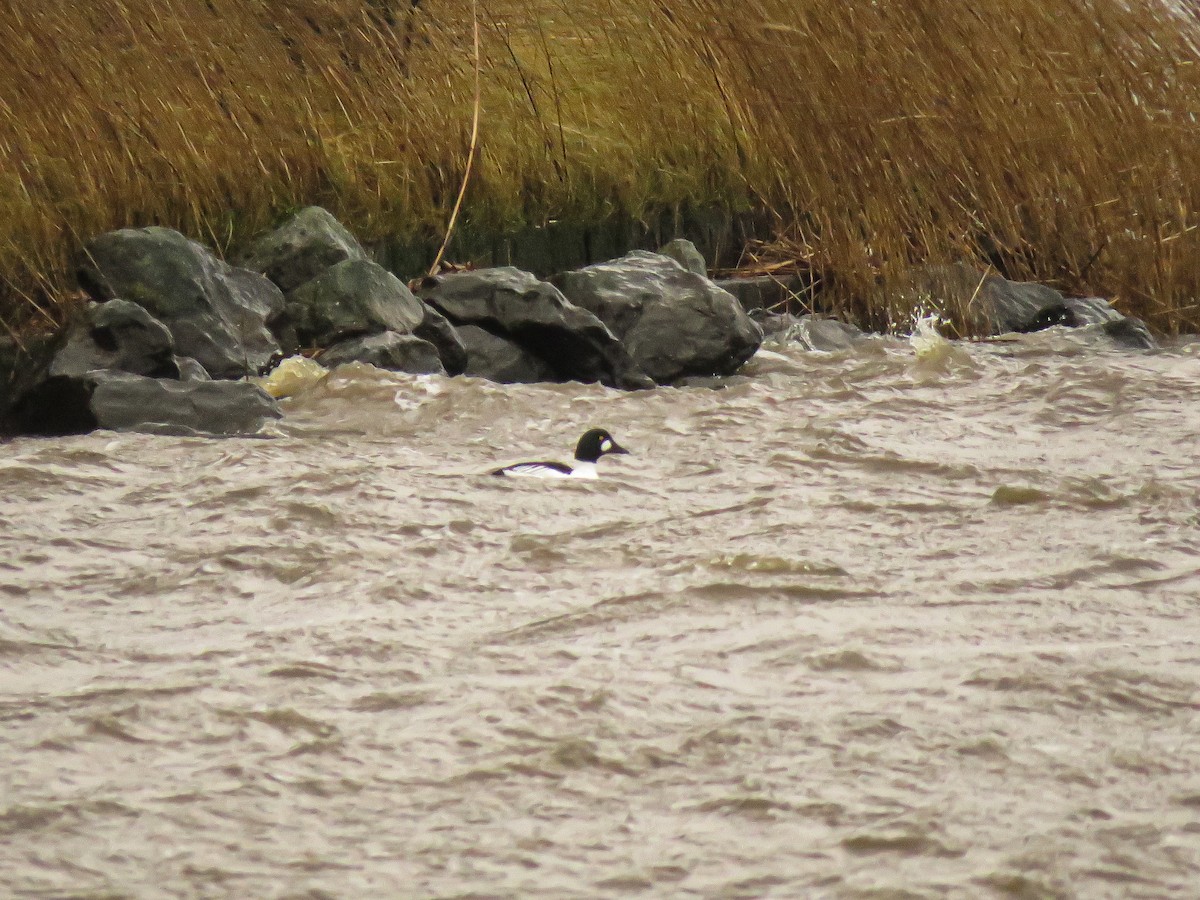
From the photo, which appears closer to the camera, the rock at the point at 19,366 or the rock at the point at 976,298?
the rock at the point at 19,366

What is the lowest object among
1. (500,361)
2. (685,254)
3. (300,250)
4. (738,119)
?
(500,361)

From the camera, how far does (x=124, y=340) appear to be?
4820 millimetres

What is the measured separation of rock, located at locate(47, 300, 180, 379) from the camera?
479 cm

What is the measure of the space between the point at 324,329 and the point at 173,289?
544 mm

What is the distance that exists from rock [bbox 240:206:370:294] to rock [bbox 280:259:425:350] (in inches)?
3.8

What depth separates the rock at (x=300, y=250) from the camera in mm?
5539

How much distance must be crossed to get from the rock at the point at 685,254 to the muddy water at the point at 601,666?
1.74 metres

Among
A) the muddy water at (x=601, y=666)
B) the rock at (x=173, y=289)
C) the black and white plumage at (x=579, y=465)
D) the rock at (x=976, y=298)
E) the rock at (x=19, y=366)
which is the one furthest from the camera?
the rock at (x=976, y=298)

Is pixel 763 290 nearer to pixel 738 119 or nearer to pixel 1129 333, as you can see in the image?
pixel 738 119

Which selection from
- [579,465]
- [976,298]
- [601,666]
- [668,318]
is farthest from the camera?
[976,298]

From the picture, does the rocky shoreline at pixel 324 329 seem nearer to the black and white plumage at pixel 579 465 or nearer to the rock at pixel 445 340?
the rock at pixel 445 340

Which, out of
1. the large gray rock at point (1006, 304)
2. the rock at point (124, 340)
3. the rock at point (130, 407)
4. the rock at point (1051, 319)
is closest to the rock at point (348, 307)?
the rock at point (124, 340)

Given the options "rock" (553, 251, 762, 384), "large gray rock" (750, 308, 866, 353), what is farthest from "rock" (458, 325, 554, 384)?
"large gray rock" (750, 308, 866, 353)

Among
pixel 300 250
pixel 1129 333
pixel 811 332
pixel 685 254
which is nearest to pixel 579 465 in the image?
pixel 300 250
